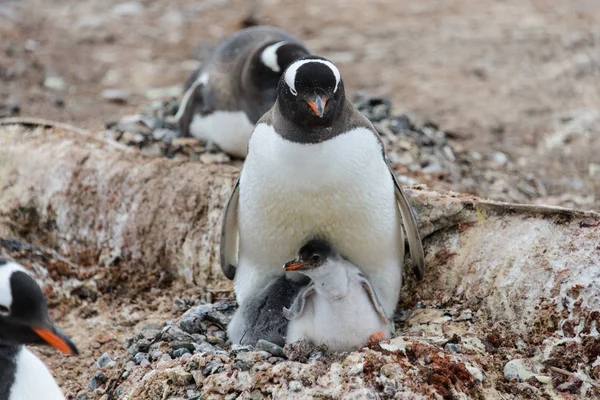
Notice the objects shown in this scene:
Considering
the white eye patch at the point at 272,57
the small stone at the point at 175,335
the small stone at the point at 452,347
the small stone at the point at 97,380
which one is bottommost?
the small stone at the point at 97,380

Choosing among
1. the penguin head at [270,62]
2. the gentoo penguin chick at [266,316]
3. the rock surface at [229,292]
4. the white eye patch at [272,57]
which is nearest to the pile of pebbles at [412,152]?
the rock surface at [229,292]

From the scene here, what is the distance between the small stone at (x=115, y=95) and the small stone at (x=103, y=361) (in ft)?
12.8

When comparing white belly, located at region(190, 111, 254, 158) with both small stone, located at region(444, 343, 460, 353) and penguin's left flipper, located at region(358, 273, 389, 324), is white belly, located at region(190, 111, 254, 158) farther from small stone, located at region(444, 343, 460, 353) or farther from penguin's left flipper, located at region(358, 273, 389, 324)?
small stone, located at region(444, 343, 460, 353)

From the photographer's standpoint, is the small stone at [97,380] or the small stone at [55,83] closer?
the small stone at [97,380]

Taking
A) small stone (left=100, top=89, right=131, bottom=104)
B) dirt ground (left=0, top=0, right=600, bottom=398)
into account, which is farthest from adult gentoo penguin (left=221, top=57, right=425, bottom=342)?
small stone (left=100, top=89, right=131, bottom=104)

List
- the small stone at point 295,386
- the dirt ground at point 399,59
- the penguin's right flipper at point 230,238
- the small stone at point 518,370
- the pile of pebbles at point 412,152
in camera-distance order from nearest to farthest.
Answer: the small stone at point 295,386
the small stone at point 518,370
the penguin's right flipper at point 230,238
the pile of pebbles at point 412,152
the dirt ground at point 399,59

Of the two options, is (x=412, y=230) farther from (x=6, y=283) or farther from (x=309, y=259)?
(x=6, y=283)

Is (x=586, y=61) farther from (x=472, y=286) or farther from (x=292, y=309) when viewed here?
(x=292, y=309)

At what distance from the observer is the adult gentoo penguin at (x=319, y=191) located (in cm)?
387

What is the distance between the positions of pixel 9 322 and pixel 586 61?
22.5 feet

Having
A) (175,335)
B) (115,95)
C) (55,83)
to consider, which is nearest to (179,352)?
(175,335)

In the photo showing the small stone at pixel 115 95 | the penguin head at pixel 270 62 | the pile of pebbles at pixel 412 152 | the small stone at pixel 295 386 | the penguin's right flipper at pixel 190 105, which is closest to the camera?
the small stone at pixel 295 386

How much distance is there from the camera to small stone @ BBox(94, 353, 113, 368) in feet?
14.4

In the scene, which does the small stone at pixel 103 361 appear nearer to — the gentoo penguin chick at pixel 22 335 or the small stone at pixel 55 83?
the gentoo penguin chick at pixel 22 335
